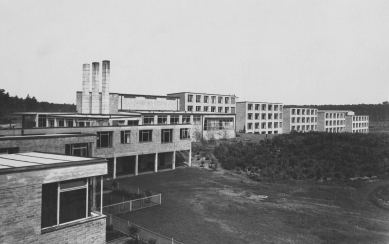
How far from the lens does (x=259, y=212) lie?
24.5 metres

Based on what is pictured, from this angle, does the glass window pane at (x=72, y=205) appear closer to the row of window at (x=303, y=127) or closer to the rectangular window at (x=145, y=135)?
the rectangular window at (x=145, y=135)

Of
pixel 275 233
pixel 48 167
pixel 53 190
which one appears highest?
pixel 48 167

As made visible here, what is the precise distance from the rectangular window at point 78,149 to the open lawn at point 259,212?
6.26 meters

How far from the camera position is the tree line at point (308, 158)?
4141 cm

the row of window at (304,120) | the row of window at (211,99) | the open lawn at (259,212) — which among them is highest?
the row of window at (211,99)

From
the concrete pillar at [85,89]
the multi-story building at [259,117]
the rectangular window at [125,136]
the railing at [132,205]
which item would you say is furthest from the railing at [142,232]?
the multi-story building at [259,117]

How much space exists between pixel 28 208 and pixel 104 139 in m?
22.9

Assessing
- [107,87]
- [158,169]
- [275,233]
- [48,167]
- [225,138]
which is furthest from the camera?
[225,138]

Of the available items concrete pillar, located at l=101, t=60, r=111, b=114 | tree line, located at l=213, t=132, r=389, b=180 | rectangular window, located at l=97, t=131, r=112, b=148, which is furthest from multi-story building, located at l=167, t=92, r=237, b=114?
rectangular window, located at l=97, t=131, r=112, b=148

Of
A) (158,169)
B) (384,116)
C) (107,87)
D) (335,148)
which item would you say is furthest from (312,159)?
(384,116)

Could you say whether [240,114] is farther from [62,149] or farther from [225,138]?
[62,149]

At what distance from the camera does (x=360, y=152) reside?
5088 cm

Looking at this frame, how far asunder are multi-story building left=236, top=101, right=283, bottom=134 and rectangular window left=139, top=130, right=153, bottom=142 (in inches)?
1757

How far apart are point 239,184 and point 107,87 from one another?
24.1m
